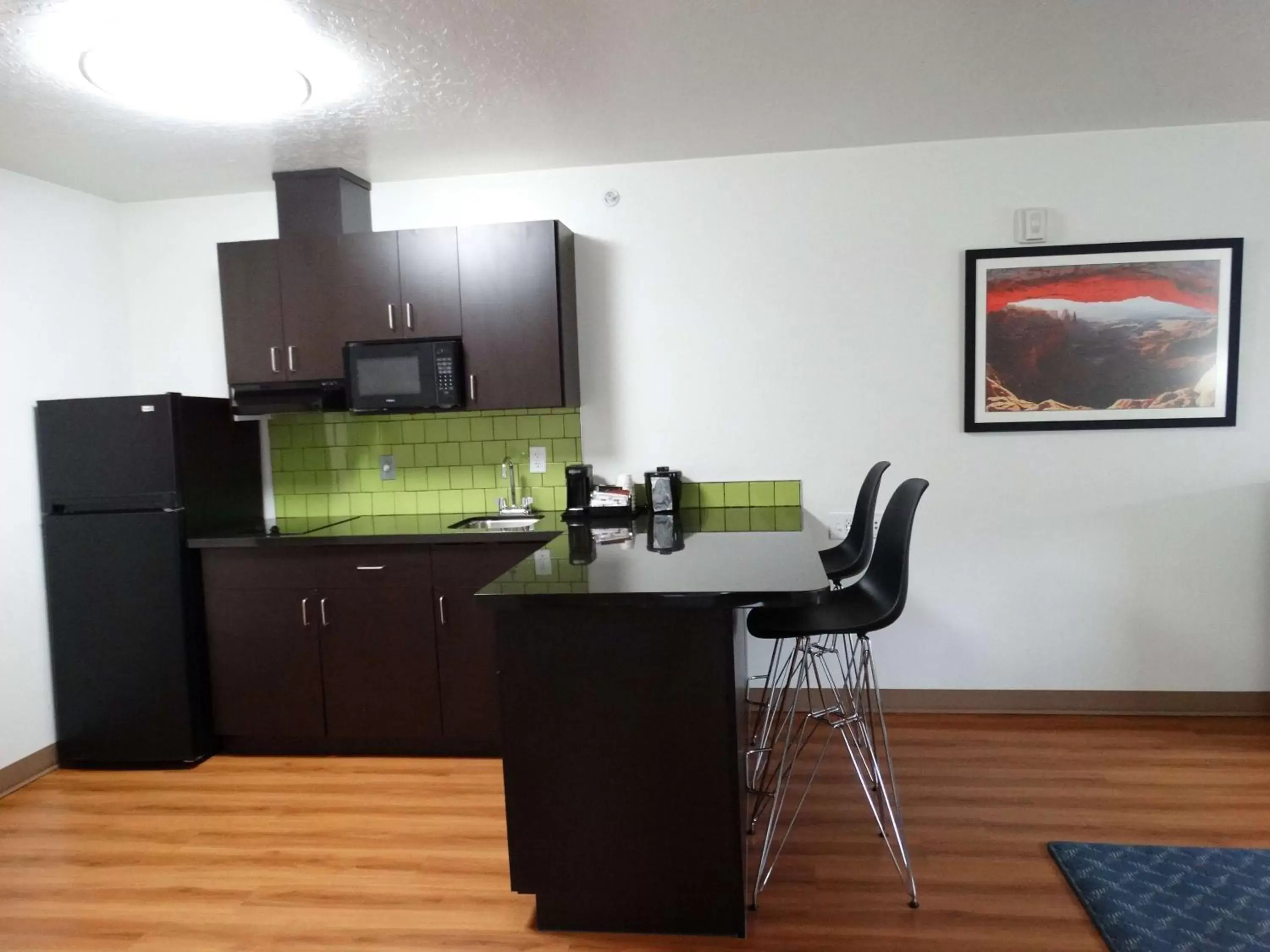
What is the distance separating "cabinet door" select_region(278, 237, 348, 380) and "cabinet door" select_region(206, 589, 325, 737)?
962 millimetres

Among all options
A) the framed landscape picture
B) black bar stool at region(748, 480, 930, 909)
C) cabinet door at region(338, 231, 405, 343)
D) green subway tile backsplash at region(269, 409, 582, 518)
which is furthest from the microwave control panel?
the framed landscape picture

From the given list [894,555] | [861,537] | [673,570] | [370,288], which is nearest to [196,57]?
[370,288]

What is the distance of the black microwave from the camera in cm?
349

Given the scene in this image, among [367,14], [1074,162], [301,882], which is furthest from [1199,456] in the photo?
[301,882]

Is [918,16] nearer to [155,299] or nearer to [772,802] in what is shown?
[772,802]

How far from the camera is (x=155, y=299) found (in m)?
4.02

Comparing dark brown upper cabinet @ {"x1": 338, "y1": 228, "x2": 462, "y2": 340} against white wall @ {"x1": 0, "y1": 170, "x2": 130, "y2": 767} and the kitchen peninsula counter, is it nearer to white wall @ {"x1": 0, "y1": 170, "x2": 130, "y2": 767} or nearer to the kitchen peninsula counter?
white wall @ {"x1": 0, "y1": 170, "x2": 130, "y2": 767}

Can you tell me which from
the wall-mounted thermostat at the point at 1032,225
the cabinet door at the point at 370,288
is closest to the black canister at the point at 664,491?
the cabinet door at the point at 370,288

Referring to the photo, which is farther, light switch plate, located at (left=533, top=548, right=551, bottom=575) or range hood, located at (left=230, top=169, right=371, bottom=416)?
range hood, located at (left=230, top=169, right=371, bottom=416)

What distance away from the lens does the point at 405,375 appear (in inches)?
138

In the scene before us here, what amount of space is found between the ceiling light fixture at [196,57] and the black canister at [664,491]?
186 centimetres

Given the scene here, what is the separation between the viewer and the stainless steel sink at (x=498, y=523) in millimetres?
3604

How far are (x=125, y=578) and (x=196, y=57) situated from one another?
2.06 meters

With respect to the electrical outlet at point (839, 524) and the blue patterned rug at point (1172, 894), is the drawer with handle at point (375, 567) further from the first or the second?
the blue patterned rug at point (1172, 894)
